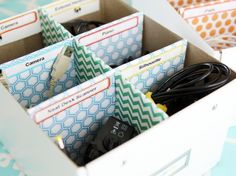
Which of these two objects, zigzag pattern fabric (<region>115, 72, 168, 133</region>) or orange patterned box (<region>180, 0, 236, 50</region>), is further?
orange patterned box (<region>180, 0, 236, 50</region>)

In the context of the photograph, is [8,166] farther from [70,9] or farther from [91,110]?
[70,9]

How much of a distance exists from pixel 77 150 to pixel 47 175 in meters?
0.12

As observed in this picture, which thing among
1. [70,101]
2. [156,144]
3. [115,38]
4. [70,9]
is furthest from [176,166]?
[70,9]

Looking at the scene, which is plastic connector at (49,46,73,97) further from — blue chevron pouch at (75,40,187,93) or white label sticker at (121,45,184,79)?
white label sticker at (121,45,184,79)

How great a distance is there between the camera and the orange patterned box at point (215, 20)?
1115 mm

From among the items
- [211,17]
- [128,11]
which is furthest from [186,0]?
[128,11]

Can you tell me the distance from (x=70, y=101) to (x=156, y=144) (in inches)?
7.3

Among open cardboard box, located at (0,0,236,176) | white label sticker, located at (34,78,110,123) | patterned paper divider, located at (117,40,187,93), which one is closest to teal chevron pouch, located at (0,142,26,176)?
open cardboard box, located at (0,0,236,176)

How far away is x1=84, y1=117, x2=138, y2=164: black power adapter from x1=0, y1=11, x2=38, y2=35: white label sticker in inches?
14.2

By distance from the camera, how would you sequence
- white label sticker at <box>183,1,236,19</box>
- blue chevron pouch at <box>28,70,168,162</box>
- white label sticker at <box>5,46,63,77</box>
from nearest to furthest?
blue chevron pouch at <box>28,70,168,162</box> < white label sticker at <box>5,46,63,77</box> < white label sticker at <box>183,1,236,19</box>

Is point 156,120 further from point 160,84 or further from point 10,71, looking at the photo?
point 10,71

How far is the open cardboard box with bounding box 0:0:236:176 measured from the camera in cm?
66

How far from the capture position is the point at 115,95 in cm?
86

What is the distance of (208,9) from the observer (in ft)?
3.69
